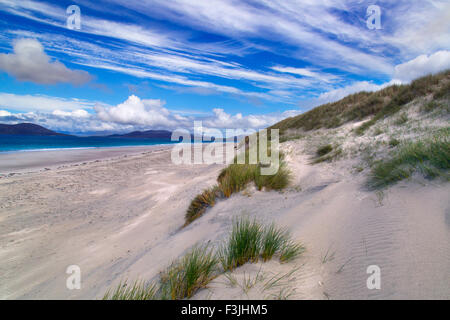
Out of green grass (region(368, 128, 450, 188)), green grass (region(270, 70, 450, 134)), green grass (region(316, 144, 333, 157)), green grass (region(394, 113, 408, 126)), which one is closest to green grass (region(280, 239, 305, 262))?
green grass (region(368, 128, 450, 188))

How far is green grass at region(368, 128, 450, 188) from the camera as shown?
3057 millimetres

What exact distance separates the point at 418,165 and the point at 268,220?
256 cm

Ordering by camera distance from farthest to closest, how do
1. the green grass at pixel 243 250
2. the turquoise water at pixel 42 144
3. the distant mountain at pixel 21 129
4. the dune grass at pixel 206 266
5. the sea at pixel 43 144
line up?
1. the distant mountain at pixel 21 129
2. the turquoise water at pixel 42 144
3. the sea at pixel 43 144
4. the green grass at pixel 243 250
5. the dune grass at pixel 206 266

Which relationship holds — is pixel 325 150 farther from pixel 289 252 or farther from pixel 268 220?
pixel 289 252

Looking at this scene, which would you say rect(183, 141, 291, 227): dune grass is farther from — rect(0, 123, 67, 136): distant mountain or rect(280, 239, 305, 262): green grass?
rect(0, 123, 67, 136): distant mountain

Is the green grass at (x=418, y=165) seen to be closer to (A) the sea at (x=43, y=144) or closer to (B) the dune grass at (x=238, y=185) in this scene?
(B) the dune grass at (x=238, y=185)

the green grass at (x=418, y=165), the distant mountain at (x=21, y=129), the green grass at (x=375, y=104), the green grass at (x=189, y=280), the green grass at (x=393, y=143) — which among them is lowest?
the green grass at (x=189, y=280)

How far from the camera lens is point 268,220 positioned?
147 inches

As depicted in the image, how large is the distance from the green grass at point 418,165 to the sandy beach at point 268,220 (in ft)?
0.81

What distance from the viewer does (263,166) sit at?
630cm

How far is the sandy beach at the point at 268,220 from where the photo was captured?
6.16 feet

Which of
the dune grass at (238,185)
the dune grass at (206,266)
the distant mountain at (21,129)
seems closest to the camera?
the dune grass at (206,266)

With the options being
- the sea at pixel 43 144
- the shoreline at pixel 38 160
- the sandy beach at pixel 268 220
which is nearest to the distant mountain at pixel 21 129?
the sea at pixel 43 144
